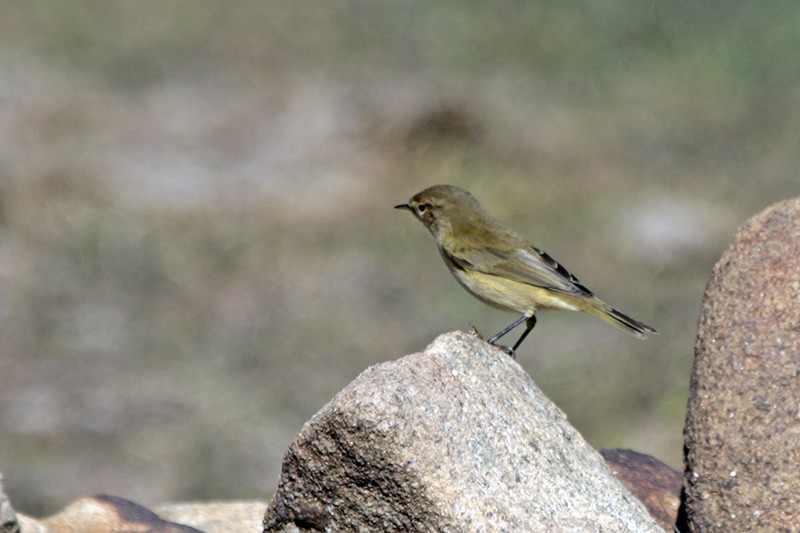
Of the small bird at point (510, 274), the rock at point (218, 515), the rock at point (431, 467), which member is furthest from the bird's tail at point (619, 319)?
the rock at point (431, 467)

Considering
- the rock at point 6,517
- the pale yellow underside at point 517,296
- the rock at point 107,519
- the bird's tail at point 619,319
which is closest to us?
the rock at point 6,517

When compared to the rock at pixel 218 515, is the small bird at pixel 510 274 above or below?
above

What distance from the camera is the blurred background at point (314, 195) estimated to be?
1246 centimetres

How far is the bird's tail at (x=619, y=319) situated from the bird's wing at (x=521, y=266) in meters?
0.09

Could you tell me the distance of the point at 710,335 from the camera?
250 inches

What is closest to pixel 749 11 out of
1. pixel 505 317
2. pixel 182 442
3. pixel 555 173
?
pixel 555 173

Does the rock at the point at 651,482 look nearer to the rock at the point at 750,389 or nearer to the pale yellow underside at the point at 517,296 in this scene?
the rock at the point at 750,389

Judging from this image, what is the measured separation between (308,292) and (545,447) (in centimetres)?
867

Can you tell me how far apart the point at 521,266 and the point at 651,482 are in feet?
5.88

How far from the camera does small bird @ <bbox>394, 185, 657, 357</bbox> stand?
8.61m

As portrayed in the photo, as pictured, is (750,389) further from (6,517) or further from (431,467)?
(6,517)

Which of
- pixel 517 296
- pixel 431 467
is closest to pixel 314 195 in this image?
pixel 517 296

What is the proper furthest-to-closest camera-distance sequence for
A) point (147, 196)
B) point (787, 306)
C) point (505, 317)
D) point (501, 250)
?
1. point (147, 196)
2. point (505, 317)
3. point (501, 250)
4. point (787, 306)

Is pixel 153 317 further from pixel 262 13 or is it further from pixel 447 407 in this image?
pixel 447 407
